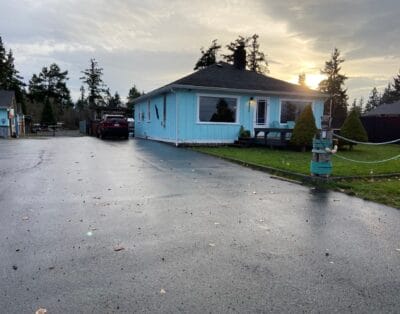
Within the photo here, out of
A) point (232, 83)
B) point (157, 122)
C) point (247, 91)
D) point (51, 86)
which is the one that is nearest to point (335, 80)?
point (232, 83)

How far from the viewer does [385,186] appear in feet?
21.7

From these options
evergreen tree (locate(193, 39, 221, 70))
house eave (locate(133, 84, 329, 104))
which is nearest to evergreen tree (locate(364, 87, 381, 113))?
evergreen tree (locate(193, 39, 221, 70))

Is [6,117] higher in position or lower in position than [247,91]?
lower

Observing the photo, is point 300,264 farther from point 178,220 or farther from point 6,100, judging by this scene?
point 6,100

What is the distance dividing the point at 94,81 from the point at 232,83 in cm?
4686

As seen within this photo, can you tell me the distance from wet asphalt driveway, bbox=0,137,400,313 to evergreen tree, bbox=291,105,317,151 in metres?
7.51

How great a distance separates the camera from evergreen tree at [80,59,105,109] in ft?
188

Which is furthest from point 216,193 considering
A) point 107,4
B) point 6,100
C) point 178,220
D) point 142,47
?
point 6,100

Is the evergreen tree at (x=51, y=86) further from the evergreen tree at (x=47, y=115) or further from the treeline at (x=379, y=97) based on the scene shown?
the treeline at (x=379, y=97)

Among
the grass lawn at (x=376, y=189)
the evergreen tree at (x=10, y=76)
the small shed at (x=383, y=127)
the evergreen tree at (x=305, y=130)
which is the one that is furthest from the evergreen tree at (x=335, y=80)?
the grass lawn at (x=376, y=189)

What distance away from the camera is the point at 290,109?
1784 cm

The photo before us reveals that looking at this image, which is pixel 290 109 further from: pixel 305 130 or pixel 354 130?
pixel 305 130

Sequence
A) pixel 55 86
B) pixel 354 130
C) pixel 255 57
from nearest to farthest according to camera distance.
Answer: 1. pixel 354 130
2. pixel 255 57
3. pixel 55 86

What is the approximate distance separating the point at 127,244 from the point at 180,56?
23.4 m
